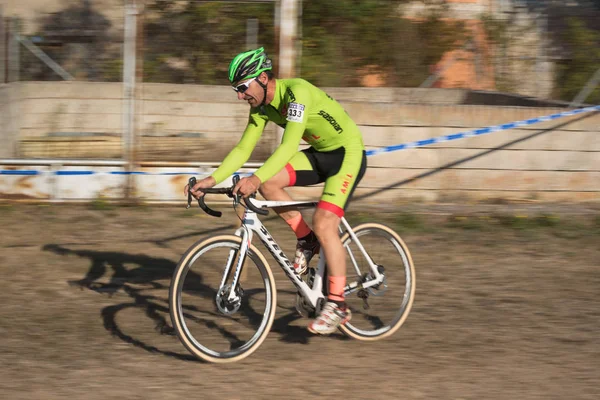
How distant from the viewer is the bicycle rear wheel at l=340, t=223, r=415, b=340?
5.92 m

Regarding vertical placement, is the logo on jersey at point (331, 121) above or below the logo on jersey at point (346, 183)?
above

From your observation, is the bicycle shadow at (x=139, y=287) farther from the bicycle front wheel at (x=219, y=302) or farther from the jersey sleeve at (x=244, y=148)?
the jersey sleeve at (x=244, y=148)

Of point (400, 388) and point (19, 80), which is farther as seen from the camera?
point (19, 80)

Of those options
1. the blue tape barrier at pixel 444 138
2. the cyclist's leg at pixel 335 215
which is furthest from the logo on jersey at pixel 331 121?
the blue tape barrier at pixel 444 138

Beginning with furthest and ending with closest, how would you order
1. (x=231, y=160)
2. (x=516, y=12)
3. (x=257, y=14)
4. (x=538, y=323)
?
(x=516, y=12)
(x=257, y=14)
(x=538, y=323)
(x=231, y=160)

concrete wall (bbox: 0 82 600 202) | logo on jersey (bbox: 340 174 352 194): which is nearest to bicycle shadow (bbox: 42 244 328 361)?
logo on jersey (bbox: 340 174 352 194)

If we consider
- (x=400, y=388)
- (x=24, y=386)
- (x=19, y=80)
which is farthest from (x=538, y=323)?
→ (x=19, y=80)

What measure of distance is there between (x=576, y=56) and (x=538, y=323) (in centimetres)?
569

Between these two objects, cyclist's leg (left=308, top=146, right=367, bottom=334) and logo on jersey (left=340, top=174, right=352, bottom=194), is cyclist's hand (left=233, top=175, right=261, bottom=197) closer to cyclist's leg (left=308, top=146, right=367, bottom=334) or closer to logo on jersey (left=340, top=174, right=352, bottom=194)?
cyclist's leg (left=308, top=146, right=367, bottom=334)

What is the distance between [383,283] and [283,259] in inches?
30.9

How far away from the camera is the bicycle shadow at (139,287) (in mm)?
5852

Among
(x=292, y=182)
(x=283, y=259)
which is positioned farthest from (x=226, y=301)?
(x=292, y=182)

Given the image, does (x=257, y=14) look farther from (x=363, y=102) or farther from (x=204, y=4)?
(x=363, y=102)

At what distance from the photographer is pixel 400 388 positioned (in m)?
4.98
